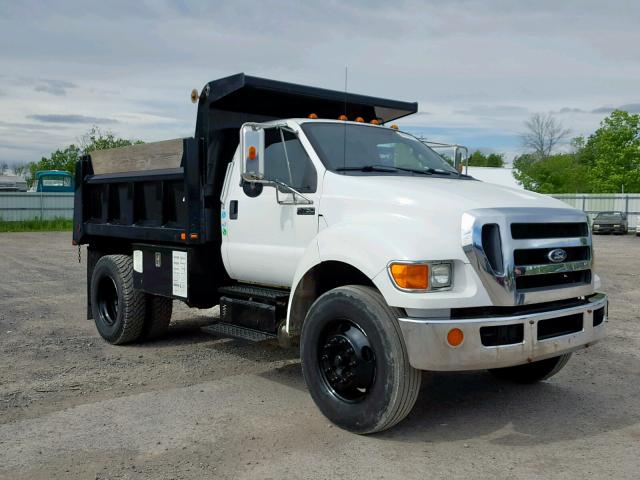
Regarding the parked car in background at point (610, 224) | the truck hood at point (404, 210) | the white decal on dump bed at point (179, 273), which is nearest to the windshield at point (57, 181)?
the parked car in background at point (610, 224)

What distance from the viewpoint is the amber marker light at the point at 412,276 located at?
4371 millimetres

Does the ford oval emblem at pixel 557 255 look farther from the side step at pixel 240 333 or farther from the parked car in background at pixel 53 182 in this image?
the parked car in background at pixel 53 182

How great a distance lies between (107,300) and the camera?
27.0ft

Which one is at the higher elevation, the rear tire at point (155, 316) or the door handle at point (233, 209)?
the door handle at point (233, 209)

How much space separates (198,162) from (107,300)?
107 inches

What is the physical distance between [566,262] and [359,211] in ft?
5.00

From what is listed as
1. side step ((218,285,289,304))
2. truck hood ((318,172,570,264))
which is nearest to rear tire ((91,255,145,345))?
side step ((218,285,289,304))

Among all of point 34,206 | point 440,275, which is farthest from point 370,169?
point 34,206

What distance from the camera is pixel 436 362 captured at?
14.1 feet

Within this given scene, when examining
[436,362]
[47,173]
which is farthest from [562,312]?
[47,173]

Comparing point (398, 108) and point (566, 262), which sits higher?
point (398, 108)

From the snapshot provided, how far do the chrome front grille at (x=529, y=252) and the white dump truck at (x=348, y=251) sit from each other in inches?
0.5

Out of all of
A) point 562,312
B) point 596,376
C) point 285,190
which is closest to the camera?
point 562,312

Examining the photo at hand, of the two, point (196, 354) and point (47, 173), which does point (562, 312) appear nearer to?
point (196, 354)
